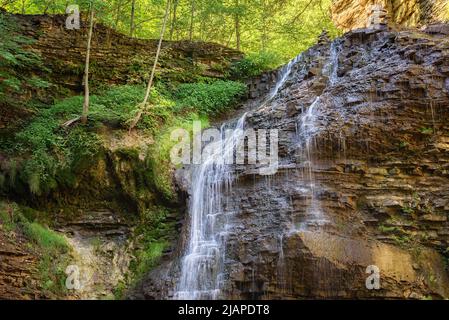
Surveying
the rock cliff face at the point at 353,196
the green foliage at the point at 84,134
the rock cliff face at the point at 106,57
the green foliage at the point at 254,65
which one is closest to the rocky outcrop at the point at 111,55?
the rock cliff face at the point at 106,57

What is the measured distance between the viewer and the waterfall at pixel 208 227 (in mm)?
8695

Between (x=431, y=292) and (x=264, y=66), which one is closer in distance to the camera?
(x=431, y=292)

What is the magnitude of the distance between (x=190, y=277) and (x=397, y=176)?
4.70m

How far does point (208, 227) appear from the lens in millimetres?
9602

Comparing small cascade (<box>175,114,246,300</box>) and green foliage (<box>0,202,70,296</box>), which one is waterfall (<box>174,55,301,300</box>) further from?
green foliage (<box>0,202,70,296</box>)

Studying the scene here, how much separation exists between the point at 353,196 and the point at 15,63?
9675 millimetres

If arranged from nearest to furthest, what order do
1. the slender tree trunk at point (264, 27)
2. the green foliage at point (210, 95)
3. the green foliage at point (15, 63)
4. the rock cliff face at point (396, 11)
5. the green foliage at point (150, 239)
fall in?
the green foliage at point (150, 239) → the green foliage at point (15, 63) → the green foliage at point (210, 95) → the rock cliff face at point (396, 11) → the slender tree trunk at point (264, 27)

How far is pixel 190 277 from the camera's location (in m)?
8.88

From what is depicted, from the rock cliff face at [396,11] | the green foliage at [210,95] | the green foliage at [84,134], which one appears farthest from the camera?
the rock cliff face at [396,11]

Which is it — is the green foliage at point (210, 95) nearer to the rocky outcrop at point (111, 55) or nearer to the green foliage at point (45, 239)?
the rocky outcrop at point (111, 55)

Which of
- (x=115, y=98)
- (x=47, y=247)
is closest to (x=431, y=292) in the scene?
(x=47, y=247)

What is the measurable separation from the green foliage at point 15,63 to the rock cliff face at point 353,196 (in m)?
5.61

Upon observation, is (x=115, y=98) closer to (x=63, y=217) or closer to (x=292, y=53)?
(x=63, y=217)
